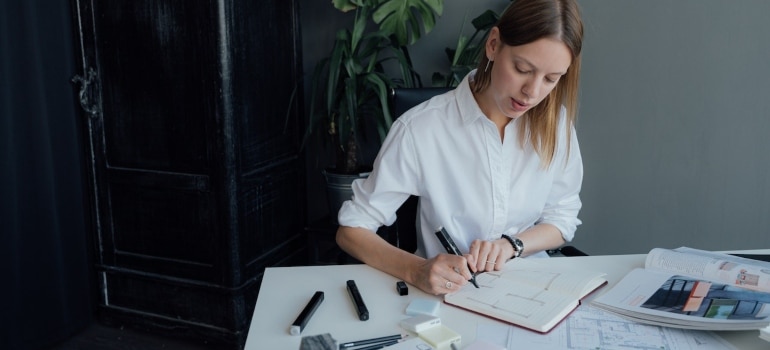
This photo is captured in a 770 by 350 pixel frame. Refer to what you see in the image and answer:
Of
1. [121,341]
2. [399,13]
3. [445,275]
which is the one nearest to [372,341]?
[445,275]

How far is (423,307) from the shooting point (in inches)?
36.7

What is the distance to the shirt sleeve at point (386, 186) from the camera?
1.27m

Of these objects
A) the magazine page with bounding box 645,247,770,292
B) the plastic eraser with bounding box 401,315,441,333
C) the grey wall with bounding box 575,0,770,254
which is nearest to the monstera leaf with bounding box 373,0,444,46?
the grey wall with bounding box 575,0,770,254

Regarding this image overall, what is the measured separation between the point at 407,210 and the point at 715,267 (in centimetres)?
69

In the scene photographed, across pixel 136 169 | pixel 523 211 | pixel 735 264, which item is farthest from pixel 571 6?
pixel 136 169

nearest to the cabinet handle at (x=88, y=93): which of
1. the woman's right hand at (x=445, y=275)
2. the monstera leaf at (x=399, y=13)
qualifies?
the monstera leaf at (x=399, y=13)

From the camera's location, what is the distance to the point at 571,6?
119cm

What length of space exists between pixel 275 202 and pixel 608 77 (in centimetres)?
142

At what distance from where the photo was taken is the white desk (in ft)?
2.86

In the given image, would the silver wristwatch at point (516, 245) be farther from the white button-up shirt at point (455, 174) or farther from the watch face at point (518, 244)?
the white button-up shirt at point (455, 174)

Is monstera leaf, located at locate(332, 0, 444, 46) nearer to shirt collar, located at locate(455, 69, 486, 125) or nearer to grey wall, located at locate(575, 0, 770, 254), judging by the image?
grey wall, located at locate(575, 0, 770, 254)

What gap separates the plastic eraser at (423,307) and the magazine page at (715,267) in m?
0.49

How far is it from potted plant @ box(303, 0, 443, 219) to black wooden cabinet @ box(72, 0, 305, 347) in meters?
0.26

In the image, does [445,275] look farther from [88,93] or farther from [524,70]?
[88,93]
